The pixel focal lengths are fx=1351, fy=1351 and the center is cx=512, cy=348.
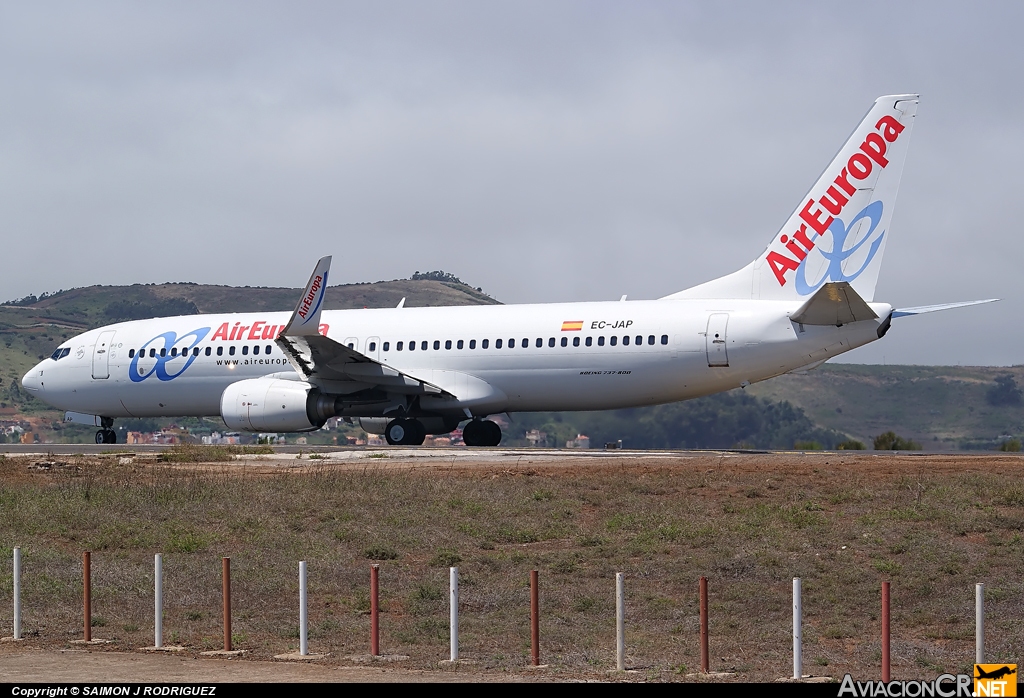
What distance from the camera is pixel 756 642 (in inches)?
567

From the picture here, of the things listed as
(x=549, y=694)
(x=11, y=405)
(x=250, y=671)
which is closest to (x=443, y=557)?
(x=250, y=671)

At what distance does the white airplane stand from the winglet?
0.04 metres

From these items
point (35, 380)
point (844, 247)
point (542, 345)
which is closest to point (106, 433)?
point (35, 380)

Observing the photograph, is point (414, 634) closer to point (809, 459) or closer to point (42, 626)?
point (42, 626)

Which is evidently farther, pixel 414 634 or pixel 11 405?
pixel 11 405

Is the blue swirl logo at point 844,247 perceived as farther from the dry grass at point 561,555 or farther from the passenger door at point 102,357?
the passenger door at point 102,357

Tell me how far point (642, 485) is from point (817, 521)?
4.01 metres

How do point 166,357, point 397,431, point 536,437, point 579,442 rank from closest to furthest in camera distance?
1. point 397,431
2. point 166,357
3. point 579,442
4. point 536,437

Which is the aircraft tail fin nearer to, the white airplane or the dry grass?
the white airplane

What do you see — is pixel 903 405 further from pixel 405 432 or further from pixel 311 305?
pixel 311 305

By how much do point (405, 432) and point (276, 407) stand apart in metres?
3.47

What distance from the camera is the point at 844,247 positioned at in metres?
31.4

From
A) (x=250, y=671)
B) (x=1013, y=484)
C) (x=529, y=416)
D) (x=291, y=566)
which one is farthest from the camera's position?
(x=529, y=416)

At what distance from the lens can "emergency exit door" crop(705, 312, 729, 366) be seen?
3114 centimetres
